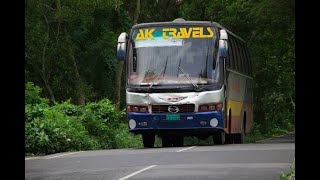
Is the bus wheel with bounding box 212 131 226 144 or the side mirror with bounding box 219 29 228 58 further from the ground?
the side mirror with bounding box 219 29 228 58

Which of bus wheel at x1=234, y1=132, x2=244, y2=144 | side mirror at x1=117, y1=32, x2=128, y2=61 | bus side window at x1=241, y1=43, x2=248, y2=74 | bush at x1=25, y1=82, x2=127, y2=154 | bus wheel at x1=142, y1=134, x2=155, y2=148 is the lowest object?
bus wheel at x1=234, y1=132, x2=244, y2=144

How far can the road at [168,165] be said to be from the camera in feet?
52.7

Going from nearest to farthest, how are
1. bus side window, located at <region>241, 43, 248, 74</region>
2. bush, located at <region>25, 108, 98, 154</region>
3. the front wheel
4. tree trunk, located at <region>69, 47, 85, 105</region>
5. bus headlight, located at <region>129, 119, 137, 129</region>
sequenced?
bush, located at <region>25, 108, 98, 154</region>
bus headlight, located at <region>129, 119, 137, 129</region>
the front wheel
bus side window, located at <region>241, 43, 248, 74</region>
tree trunk, located at <region>69, 47, 85, 105</region>

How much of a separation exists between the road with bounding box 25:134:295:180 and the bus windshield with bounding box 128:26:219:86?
399cm

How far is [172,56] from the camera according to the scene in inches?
1083

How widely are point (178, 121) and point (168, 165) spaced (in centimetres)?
852

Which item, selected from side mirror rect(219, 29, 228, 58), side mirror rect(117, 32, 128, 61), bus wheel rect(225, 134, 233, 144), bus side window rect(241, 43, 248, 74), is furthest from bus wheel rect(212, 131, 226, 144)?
bus side window rect(241, 43, 248, 74)

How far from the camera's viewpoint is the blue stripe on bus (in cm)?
2705

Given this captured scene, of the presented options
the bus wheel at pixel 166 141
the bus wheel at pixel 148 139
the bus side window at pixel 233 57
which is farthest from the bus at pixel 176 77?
the bus wheel at pixel 166 141

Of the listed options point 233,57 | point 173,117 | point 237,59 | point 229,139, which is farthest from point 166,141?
point 173,117

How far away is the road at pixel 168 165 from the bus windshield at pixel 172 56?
3987mm

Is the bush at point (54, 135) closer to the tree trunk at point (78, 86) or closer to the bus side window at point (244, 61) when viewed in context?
the bus side window at point (244, 61)

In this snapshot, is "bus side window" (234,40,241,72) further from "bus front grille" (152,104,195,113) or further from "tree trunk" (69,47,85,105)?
"tree trunk" (69,47,85,105)
